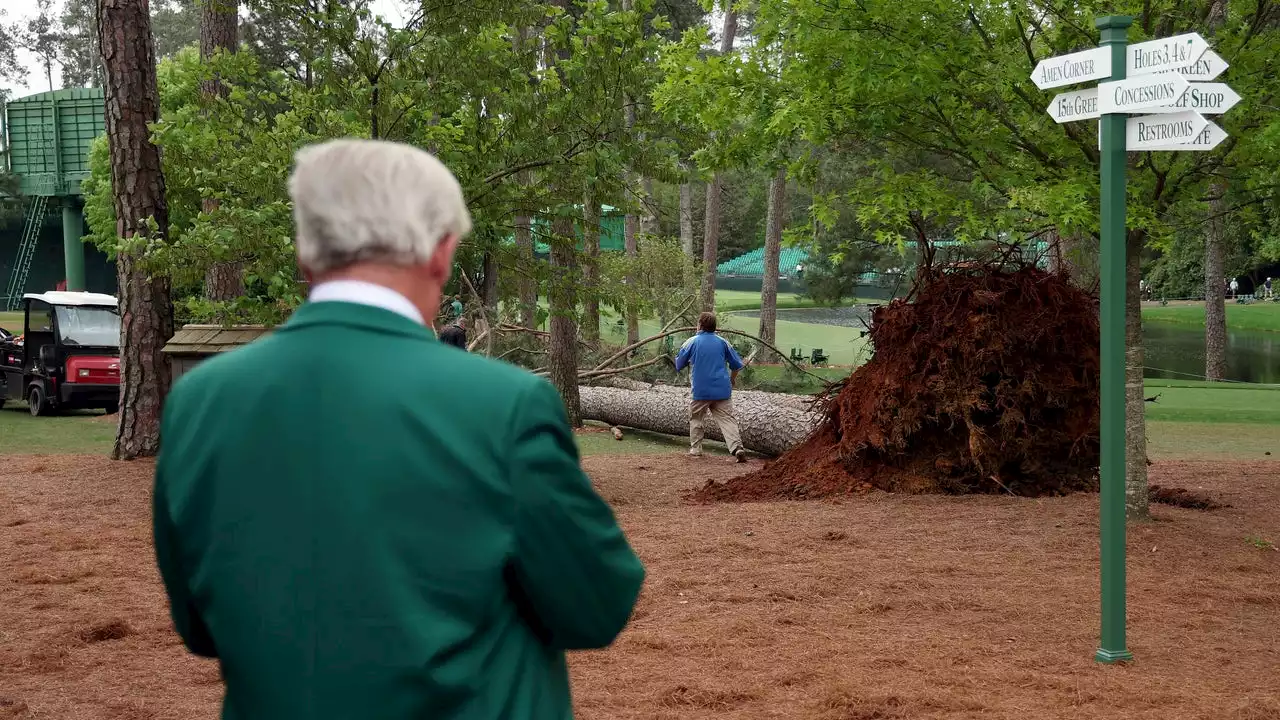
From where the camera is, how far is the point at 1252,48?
9.17 metres

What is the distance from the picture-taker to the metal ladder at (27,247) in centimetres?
5269

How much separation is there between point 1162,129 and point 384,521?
4.83 m

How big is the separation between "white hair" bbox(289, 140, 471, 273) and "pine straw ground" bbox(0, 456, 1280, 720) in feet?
12.6

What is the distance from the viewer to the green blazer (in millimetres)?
1898

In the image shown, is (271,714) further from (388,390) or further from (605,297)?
(605,297)

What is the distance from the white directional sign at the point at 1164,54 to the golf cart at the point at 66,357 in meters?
17.5

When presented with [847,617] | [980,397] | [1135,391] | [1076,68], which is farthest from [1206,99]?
[980,397]

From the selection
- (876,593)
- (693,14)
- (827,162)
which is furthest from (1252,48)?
(693,14)

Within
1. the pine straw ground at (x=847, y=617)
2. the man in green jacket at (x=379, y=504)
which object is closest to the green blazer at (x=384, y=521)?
the man in green jacket at (x=379, y=504)

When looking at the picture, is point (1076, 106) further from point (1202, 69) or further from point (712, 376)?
point (712, 376)

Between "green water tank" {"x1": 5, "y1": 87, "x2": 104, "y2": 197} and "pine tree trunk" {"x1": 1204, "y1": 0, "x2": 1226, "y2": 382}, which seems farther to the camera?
"green water tank" {"x1": 5, "y1": 87, "x2": 104, "y2": 197}

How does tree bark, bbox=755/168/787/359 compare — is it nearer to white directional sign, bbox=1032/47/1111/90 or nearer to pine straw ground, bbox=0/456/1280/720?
pine straw ground, bbox=0/456/1280/720

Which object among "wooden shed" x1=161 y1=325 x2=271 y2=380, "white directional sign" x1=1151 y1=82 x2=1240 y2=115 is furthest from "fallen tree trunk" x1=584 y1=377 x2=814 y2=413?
"white directional sign" x1=1151 y1=82 x2=1240 y2=115

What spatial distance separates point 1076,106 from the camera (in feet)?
20.1
